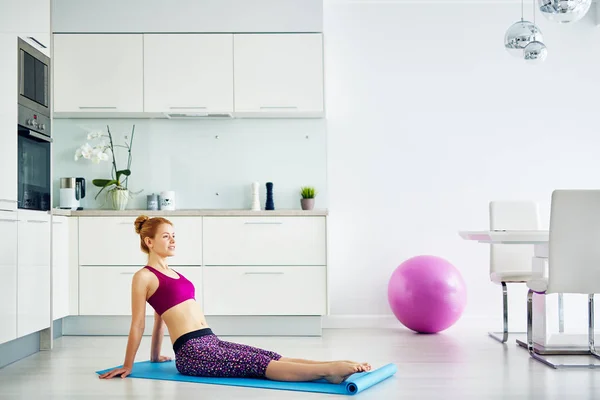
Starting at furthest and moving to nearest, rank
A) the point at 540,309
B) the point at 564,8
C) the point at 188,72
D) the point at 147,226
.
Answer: the point at 188,72 → the point at 540,309 → the point at 147,226 → the point at 564,8

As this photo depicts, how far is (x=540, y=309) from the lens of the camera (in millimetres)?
4488

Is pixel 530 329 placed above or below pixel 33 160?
below

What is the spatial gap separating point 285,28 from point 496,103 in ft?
6.01

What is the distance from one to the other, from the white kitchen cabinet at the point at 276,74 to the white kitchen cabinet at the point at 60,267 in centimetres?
151

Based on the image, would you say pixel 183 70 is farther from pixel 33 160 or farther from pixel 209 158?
pixel 33 160

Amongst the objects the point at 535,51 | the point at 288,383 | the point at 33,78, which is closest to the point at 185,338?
the point at 288,383

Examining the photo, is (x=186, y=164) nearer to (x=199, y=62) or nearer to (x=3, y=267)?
(x=199, y=62)

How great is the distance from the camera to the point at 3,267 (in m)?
3.83

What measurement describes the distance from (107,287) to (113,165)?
104cm

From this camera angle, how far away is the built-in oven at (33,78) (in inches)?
165

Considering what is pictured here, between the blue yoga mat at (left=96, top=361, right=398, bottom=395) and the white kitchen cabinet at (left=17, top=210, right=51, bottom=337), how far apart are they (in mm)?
706

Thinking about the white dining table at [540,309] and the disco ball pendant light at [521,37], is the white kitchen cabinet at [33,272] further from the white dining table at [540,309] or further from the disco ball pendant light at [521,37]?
the disco ball pendant light at [521,37]

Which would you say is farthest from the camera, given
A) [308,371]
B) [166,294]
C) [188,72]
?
[188,72]

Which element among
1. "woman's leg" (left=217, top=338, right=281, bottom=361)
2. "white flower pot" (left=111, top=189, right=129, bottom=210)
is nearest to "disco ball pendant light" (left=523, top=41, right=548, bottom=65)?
"woman's leg" (left=217, top=338, right=281, bottom=361)
